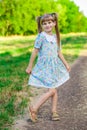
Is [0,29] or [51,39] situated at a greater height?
[0,29]

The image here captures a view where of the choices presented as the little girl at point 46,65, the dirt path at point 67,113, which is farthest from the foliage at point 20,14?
the little girl at point 46,65

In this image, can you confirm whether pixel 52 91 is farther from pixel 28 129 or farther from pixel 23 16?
pixel 23 16

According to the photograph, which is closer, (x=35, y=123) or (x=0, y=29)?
(x=35, y=123)

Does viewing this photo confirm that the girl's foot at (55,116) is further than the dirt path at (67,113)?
Yes

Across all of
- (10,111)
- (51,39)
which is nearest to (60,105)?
(10,111)

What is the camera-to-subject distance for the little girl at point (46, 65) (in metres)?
7.49

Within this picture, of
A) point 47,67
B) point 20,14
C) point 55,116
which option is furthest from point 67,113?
point 20,14

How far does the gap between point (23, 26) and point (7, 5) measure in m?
6.88

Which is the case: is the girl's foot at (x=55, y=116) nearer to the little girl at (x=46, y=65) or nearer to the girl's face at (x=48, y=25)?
the little girl at (x=46, y=65)

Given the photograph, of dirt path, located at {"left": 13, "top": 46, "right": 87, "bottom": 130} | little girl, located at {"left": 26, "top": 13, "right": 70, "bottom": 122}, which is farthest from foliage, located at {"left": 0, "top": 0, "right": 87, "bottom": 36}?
little girl, located at {"left": 26, "top": 13, "right": 70, "bottom": 122}

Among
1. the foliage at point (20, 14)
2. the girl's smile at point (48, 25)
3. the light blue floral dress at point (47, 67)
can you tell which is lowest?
the light blue floral dress at point (47, 67)

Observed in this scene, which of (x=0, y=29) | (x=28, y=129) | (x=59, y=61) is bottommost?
A: (x=28, y=129)

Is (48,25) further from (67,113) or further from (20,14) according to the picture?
(20,14)

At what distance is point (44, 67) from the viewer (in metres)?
7.55
